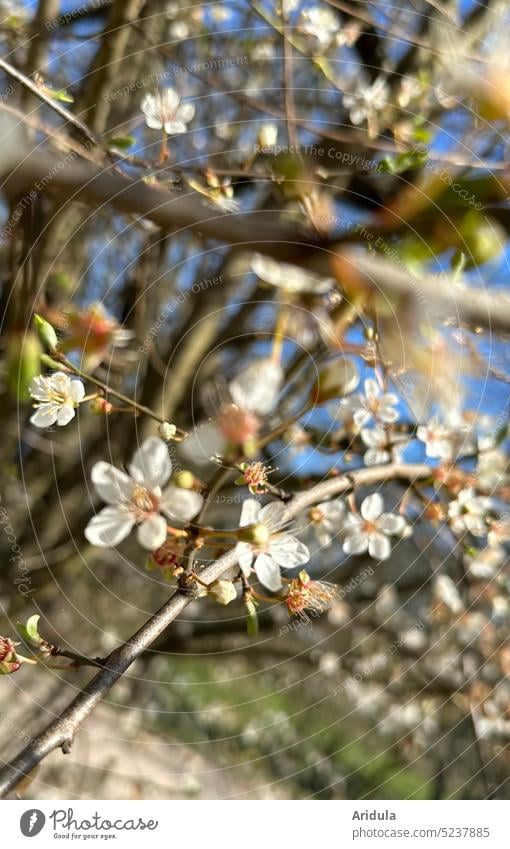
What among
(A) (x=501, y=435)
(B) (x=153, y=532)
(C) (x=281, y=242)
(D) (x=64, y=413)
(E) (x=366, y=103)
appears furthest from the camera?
(E) (x=366, y=103)

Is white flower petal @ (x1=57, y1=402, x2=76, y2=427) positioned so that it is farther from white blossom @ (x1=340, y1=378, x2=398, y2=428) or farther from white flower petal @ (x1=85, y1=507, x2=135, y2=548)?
white blossom @ (x1=340, y1=378, x2=398, y2=428)

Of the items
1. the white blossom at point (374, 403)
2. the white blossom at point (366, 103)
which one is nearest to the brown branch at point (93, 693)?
the white blossom at point (374, 403)

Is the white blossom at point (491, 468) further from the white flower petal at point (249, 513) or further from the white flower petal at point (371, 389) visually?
the white flower petal at point (249, 513)

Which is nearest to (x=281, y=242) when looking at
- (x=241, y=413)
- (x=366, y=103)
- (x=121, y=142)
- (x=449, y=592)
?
(x=241, y=413)

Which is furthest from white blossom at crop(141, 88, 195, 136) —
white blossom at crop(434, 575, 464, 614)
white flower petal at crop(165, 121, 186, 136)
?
white blossom at crop(434, 575, 464, 614)

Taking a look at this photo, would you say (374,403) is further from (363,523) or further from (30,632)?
(30,632)
